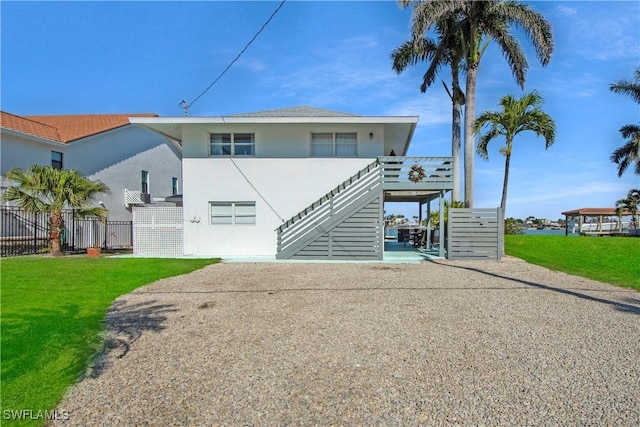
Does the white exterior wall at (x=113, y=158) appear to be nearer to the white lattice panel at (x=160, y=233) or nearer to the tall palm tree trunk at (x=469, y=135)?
the white lattice panel at (x=160, y=233)

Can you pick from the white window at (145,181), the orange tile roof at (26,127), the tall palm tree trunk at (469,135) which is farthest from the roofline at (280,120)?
the white window at (145,181)

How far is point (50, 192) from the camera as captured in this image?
13.7 m

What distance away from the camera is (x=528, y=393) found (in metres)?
3.11

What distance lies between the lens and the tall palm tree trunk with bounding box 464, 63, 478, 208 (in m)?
15.2

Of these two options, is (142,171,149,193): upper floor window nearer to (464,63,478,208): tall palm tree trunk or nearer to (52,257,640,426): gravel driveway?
(52,257,640,426): gravel driveway

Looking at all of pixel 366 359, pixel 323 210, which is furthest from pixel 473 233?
pixel 366 359

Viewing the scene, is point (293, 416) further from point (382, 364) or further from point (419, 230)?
point (419, 230)

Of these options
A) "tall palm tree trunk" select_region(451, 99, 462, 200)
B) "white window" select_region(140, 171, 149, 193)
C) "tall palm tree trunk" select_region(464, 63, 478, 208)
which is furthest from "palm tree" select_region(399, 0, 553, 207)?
"white window" select_region(140, 171, 149, 193)

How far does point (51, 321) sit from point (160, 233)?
32.6 feet

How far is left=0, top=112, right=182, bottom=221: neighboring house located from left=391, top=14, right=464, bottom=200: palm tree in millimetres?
15617

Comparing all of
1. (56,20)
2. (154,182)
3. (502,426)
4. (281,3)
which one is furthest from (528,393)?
(154,182)

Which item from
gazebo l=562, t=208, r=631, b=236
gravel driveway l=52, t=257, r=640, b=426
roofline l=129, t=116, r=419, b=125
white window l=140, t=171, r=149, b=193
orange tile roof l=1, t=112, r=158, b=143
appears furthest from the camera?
gazebo l=562, t=208, r=631, b=236

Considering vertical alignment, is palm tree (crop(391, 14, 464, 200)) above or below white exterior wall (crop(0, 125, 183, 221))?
above

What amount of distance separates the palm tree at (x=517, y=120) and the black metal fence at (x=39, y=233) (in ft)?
57.2
